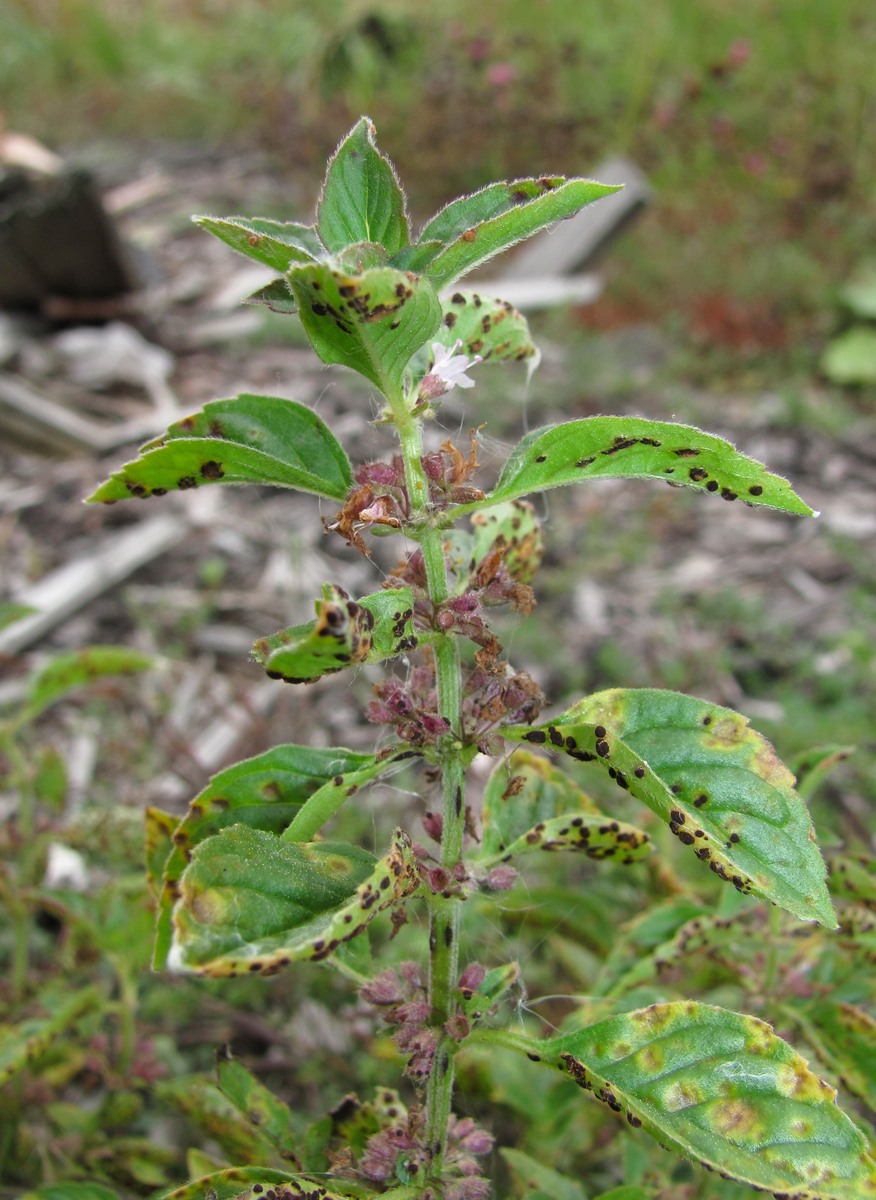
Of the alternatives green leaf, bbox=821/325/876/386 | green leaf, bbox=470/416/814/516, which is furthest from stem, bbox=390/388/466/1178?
green leaf, bbox=821/325/876/386

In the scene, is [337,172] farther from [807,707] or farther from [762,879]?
[807,707]

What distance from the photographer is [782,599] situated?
11.5 ft

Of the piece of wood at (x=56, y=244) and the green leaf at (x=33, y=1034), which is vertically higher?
the piece of wood at (x=56, y=244)

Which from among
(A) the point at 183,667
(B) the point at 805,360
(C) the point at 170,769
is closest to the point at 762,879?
(C) the point at 170,769

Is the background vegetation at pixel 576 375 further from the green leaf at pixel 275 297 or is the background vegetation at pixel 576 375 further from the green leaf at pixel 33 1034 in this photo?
the green leaf at pixel 275 297

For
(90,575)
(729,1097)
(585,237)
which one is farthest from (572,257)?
(729,1097)

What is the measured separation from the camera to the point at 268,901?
2.65ft

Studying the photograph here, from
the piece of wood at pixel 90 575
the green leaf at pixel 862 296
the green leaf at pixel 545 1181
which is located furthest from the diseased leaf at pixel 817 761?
the green leaf at pixel 862 296

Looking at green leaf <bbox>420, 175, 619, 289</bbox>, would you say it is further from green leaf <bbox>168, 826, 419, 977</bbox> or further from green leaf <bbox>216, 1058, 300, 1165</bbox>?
green leaf <bbox>216, 1058, 300, 1165</bbox>

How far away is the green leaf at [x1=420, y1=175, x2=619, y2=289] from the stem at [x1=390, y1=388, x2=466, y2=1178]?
5.3 inches

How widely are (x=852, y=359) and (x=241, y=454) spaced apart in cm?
499

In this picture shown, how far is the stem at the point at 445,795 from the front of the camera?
944 mm

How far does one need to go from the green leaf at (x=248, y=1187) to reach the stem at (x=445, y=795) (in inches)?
5.8

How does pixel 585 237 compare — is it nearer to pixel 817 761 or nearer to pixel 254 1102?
pixel 817 761
